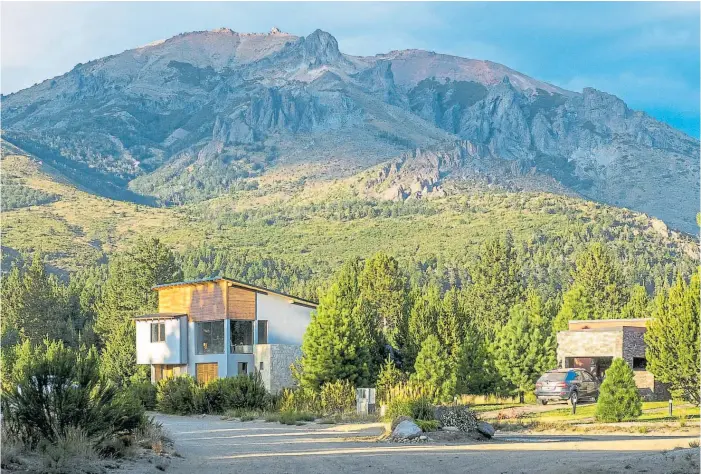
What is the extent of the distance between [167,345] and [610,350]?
935 inches

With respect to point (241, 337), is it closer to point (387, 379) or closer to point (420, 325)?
point (420, 325)

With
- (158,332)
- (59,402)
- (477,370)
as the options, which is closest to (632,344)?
(477,370)

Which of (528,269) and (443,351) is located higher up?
(528,269)

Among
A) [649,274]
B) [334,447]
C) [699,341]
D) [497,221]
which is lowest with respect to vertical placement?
[334,447]

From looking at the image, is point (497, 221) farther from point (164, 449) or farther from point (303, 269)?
point (164, 449)

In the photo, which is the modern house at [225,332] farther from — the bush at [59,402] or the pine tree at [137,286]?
the bush at [59,402]

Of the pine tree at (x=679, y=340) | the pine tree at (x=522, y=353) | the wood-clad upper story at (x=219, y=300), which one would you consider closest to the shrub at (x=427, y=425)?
the pine tree at (x=679, y=340)

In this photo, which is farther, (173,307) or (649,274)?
(649,274)

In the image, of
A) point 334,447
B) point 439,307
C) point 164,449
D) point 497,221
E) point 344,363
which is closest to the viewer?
point 164,449

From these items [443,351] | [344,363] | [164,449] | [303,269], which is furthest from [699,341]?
[303,269]

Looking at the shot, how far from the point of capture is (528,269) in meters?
120

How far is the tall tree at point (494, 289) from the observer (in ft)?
251

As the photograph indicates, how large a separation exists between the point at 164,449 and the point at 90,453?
3.27 meters

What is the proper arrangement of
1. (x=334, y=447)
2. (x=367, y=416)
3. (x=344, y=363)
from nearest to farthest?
1. (x=334, y=447)
2. (x=367, y=416)
3. (x=344, y=363)
